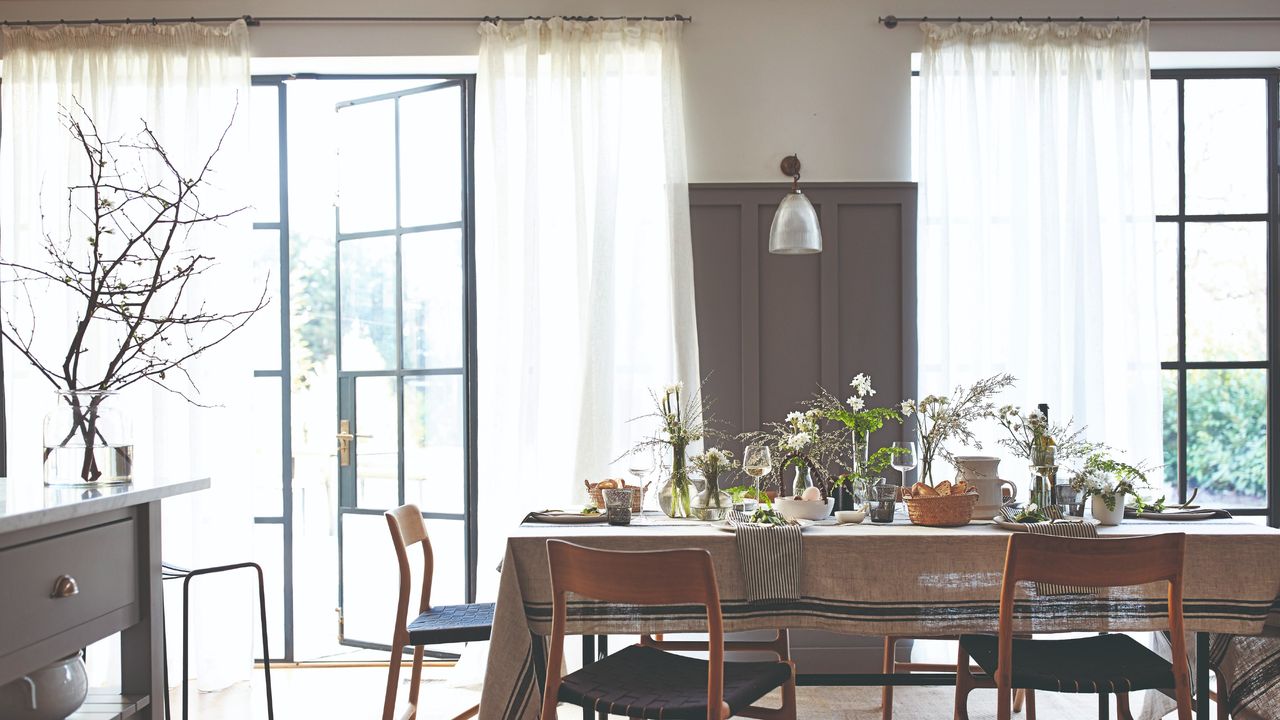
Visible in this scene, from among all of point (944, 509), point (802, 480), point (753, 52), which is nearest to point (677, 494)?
point (802, 480)

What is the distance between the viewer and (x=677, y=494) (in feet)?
9.81

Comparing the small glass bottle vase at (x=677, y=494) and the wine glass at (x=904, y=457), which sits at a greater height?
the wine glass at (x=904, y=457)

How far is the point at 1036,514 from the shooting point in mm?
2729

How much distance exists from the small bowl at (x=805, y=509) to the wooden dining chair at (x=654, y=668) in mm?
540

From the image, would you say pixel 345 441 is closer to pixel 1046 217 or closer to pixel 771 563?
pixel 771 563

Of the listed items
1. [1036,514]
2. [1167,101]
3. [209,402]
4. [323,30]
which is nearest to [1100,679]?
[1036,514]

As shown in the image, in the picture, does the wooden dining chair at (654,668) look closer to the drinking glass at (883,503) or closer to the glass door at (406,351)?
the drinking glass at (883,503)

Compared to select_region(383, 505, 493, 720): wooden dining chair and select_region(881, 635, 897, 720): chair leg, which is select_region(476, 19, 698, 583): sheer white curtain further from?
select_region(881, 635, 897, 720): chair leg

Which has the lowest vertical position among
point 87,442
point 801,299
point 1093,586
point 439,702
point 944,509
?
point 439,702

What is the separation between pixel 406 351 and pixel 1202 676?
325 cm

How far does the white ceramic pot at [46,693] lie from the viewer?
1.68m

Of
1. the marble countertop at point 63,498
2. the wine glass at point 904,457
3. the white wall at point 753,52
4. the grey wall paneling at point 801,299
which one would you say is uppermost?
the white wall at point 753,52

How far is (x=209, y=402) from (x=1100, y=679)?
11.2 ft

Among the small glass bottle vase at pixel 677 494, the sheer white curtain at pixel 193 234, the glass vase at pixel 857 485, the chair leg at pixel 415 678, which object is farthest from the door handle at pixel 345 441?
the glass vase at pixel 857 485
